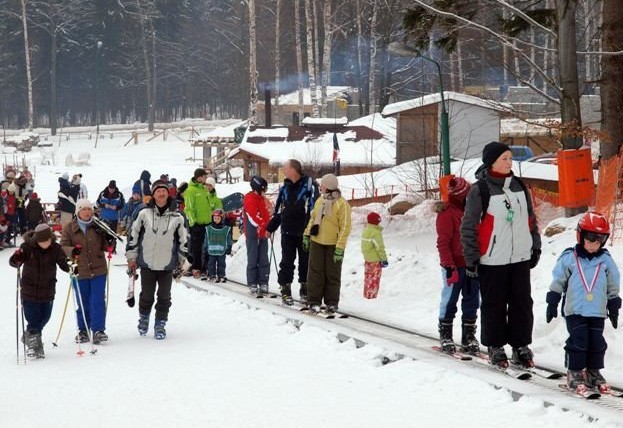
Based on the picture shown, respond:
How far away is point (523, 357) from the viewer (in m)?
8.20

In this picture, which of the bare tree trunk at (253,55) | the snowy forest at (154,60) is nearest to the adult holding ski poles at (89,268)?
the bare tree trunk at (253,55)

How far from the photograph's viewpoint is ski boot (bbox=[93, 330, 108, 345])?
1056 centimetres

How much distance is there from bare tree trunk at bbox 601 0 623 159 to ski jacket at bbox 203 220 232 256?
621cm

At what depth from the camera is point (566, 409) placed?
6609mm

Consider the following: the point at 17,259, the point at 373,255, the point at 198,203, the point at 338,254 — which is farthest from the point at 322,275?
the point at 198,203

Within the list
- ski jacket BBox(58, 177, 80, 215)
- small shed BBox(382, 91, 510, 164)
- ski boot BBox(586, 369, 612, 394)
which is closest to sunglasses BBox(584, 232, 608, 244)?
ski boot BBox(586, 369, 612, 394)

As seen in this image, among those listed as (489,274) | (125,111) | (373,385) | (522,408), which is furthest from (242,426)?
(125,111)

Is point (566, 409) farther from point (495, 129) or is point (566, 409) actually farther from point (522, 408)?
point (495, 129)

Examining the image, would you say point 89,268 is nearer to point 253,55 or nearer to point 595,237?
point 595,237

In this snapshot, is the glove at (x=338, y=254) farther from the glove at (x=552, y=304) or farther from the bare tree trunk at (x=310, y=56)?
the bare tree trunk at (x=310, y=56)

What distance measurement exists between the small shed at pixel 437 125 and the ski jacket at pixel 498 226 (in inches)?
895

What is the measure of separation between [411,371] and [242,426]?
1.87 metres

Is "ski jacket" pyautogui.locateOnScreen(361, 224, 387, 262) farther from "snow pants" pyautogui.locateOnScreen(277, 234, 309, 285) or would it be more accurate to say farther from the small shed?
the small shed

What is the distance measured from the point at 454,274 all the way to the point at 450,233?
40 cm
